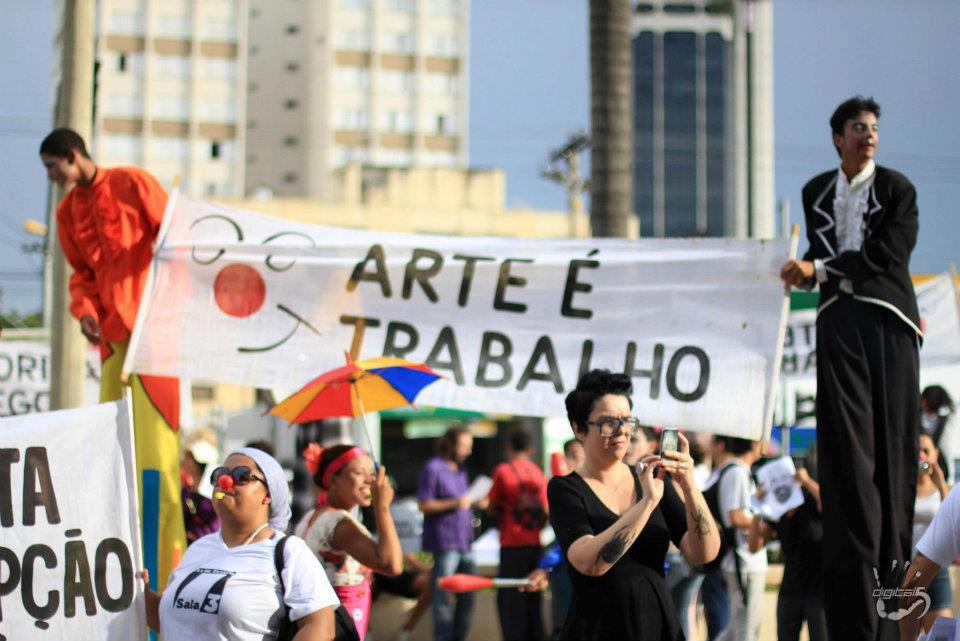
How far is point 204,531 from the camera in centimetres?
903

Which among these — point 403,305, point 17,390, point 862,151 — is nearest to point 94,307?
point 403,305

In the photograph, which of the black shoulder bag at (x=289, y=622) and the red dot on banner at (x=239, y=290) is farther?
the red dot on banner at (x=239, y=290)

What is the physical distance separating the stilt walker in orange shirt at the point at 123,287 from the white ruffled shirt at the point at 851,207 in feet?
10.7

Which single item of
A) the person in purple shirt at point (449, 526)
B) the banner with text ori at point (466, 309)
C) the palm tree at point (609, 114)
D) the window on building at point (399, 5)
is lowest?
the person in purple shirt at point (449, 526)

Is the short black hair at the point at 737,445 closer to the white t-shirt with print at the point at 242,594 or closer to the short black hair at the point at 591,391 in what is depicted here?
the short black hair at the point at 591,391

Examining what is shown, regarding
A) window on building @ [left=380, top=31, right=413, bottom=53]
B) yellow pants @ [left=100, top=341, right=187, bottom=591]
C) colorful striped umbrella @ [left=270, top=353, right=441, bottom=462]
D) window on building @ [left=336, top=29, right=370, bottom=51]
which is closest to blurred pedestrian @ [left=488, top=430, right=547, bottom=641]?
colorful striped umbrella @ [left=270, top=353, right=441, bottom=462]

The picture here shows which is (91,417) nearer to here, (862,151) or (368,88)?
(862,151)

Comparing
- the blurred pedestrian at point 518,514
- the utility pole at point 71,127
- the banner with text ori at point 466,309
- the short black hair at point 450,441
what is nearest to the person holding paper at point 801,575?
the banner with text ori at point 466,309

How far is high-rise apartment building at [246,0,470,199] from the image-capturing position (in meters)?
87.8

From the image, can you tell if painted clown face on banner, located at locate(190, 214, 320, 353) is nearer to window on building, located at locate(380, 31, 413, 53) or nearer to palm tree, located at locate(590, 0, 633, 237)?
palm tree, located at locate(590, 0, 633, 237)

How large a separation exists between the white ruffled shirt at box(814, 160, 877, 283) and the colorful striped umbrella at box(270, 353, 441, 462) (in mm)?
2077

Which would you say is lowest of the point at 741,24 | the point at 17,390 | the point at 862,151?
the point at 17,390

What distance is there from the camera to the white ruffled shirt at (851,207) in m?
5.74

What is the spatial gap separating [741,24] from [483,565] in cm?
1216
